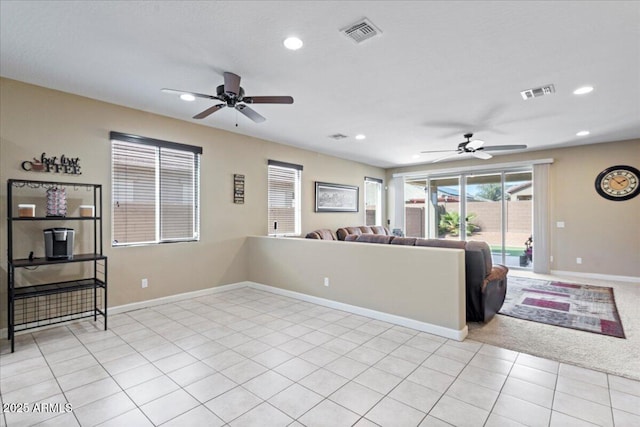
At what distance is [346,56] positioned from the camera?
2781mm

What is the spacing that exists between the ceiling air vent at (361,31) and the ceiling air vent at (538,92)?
2.22 metres

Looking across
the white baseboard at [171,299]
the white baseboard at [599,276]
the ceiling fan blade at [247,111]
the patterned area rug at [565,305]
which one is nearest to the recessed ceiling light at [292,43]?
the ceiling fan blade at [247,111]

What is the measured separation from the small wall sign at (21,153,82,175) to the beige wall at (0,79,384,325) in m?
0.05

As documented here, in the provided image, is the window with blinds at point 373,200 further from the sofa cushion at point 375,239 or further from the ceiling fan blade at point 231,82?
the ceiling fan blade at point 231,82

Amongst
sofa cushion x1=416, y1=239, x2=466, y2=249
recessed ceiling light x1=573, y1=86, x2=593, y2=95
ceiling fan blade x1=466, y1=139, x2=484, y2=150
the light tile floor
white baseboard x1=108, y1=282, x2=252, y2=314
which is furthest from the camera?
ceiling fan blade x1=466, y1=139, x2=484, y2=150

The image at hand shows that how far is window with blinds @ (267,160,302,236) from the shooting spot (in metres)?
5.96

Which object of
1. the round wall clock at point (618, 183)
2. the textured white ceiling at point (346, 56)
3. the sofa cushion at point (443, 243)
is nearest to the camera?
the textured white ceiling at point (346, 56)

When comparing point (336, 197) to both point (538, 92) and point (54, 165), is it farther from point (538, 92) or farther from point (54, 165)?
point (54, 165)

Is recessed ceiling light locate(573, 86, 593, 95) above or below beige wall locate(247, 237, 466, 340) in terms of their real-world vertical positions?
above

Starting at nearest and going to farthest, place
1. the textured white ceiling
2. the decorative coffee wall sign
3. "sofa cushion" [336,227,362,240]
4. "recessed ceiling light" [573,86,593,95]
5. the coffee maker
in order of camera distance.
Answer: the textured white ceiling, the coffee maker, "recessed ceiling light" [573,86,593,95], the decorative coffee wall sign, "sofa cushion" [336,227,362,240]

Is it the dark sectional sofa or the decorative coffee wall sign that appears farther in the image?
the decorative coffee wall sign

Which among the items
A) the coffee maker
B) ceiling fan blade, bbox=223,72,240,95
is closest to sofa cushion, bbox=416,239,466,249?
ceiling fan blade, bbox=223,72,240,95

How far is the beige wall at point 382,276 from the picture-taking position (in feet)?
10.5

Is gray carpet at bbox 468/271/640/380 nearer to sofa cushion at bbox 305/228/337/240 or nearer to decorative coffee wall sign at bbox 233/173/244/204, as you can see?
sofa cushion at bbox 305/228/337/240
